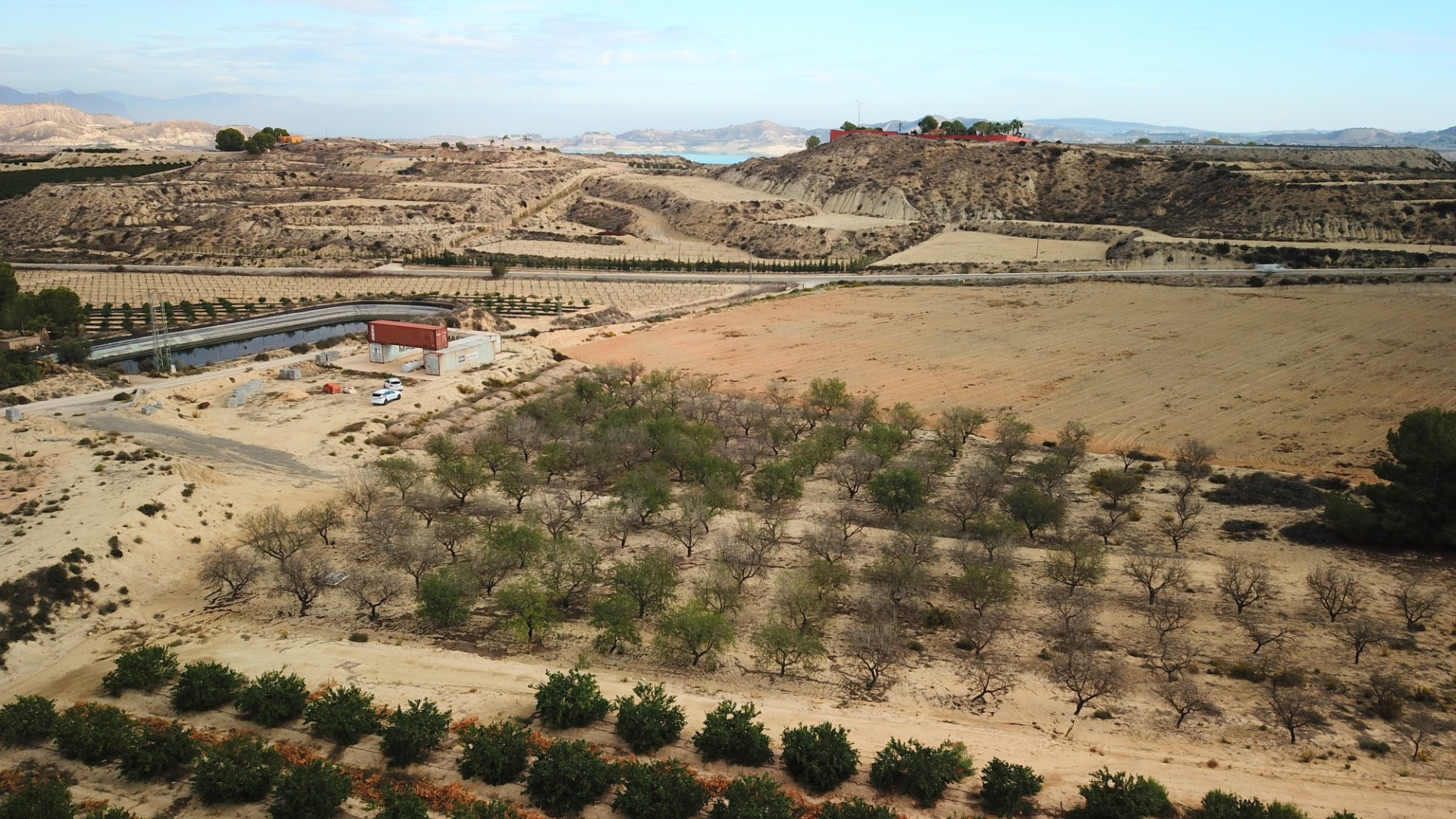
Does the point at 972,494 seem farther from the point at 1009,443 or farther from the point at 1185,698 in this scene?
the point at 1185,698

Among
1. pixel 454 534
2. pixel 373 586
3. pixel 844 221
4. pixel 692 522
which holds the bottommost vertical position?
pixel 373 586

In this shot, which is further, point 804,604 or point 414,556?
point 414,556

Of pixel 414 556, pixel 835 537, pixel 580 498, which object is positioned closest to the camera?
pixel 414 556

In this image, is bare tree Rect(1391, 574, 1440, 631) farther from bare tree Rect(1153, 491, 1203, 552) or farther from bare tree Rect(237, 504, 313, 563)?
bare tree Rect(237, 504, 313, 563)

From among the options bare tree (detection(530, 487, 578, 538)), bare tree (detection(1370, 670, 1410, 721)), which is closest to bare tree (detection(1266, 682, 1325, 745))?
bare tree (detection(1370, 670, 1410, 721))

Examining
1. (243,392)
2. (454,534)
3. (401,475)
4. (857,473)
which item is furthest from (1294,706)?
(243,392)

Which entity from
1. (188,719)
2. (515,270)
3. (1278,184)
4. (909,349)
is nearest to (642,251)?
(515,270)

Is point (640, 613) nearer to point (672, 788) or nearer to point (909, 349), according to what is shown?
point (672, 788)
